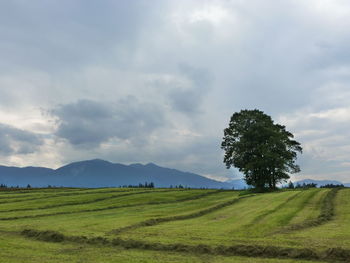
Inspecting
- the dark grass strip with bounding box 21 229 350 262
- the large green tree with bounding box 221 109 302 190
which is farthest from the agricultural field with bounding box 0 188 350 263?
the large green tree with bounding box 221 109 302 190

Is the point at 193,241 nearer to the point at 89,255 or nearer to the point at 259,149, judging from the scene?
the point at 89,255

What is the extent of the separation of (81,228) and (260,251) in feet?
67.5

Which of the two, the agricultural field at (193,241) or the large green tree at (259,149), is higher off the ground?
the large green tree at (259,149)

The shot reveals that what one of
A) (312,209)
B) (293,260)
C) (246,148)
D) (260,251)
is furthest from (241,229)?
(246,148)

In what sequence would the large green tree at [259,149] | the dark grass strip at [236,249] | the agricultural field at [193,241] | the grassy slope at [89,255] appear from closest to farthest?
the dark grass strip at [236,249], the grassy slope at [89,255], the agricultural field at [193,241], the large green tree at [259,149]

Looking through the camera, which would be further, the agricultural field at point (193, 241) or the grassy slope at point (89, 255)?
the agricultural field at point (193, 241)

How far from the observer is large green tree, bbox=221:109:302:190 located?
307 ft

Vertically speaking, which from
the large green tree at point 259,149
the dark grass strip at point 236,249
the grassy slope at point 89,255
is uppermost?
the large green tree at point 259,149

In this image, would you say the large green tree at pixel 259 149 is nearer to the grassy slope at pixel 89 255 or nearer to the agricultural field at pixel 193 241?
the agricultural field at pixel 193 241

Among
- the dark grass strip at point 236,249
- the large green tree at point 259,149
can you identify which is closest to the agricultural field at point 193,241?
the dark grass strip at point 236,249

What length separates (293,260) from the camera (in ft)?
72.7

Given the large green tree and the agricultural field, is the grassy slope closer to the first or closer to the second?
the agricultural field

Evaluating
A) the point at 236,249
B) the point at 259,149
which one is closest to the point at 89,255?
the point at 236,249

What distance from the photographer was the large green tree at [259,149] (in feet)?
307
